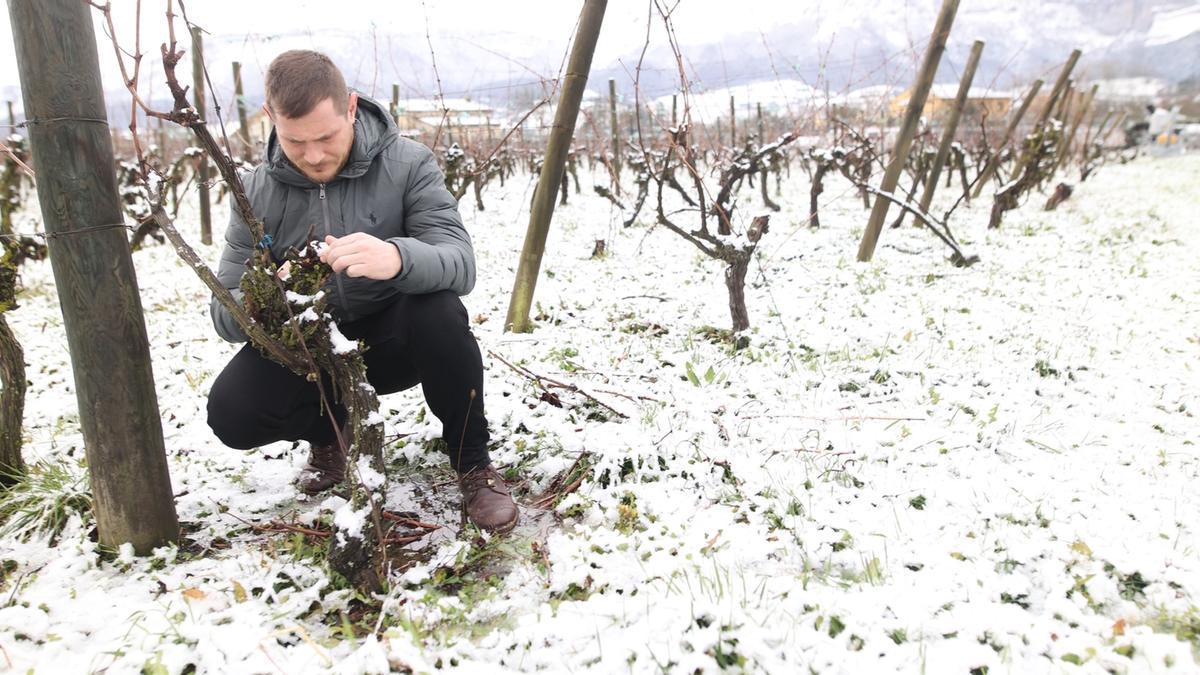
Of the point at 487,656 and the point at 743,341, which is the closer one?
the point at 487,656

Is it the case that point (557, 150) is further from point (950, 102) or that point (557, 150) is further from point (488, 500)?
point (950, 102)

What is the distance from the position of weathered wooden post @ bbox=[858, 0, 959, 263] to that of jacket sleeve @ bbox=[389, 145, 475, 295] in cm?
425

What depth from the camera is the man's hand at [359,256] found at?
1441 millimetres

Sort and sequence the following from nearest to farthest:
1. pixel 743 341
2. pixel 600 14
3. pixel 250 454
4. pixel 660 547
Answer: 1. pixel 660 547
2. pixel 250 454
3. pixel 600 14
4. pixel 743 341

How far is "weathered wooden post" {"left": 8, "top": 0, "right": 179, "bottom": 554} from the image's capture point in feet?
4.45

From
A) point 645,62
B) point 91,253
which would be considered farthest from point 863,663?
point 645,62

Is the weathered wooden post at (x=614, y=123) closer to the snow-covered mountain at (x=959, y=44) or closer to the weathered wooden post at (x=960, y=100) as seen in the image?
the snow-covered mountain at (x=959, y=44)

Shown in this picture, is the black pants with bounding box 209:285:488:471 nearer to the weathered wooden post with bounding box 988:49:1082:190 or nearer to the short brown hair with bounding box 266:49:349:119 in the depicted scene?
the short brown hair with bounding box 266:49:349:119

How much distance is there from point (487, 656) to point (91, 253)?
130 cm

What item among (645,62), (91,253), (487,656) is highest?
(645,62)

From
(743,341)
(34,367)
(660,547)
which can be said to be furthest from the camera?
(34,367)

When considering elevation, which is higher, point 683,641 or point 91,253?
point 91,253

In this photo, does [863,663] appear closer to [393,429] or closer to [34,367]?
[393,429]

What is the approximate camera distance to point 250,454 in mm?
2334
